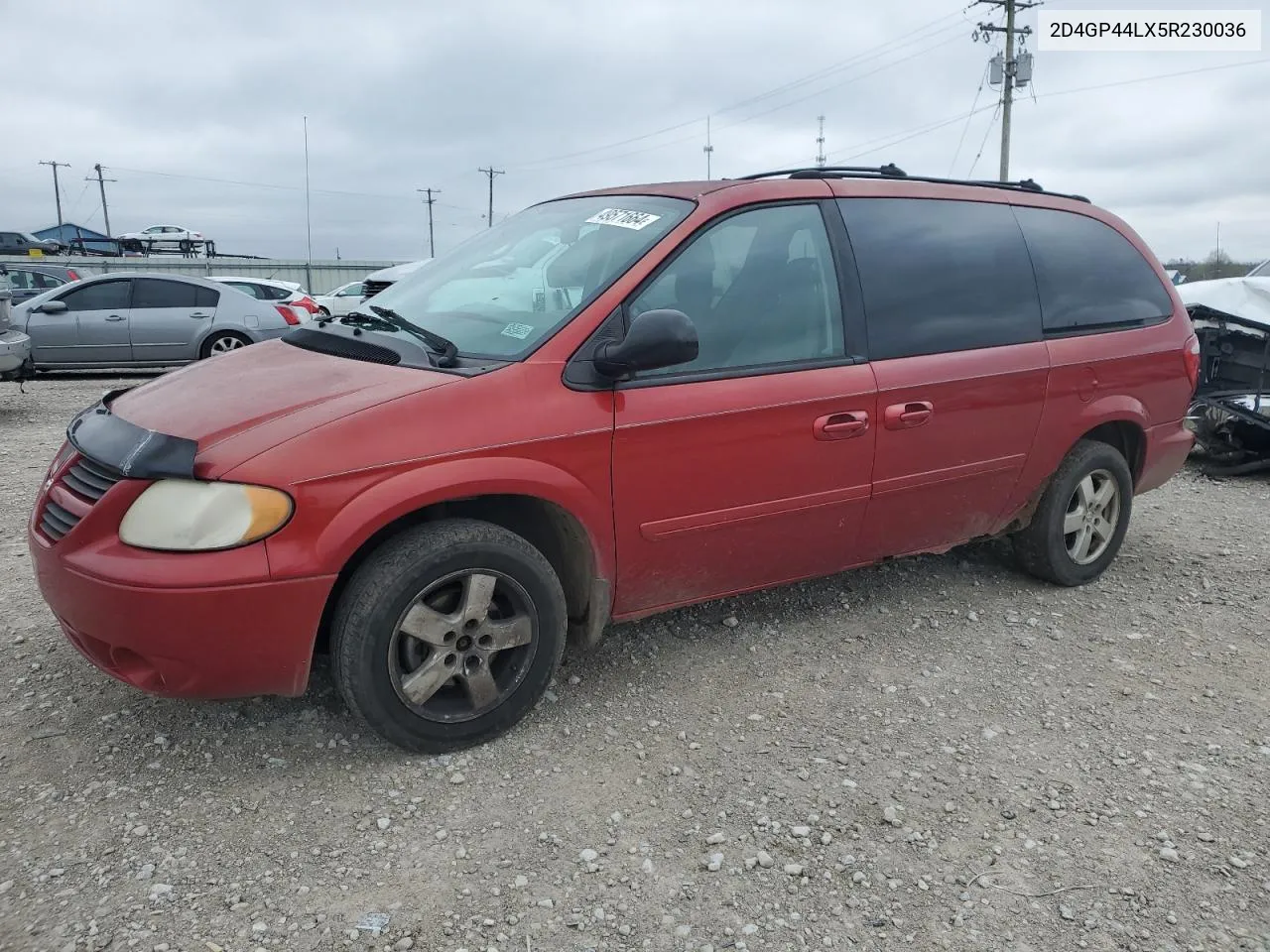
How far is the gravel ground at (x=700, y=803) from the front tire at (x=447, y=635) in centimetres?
15

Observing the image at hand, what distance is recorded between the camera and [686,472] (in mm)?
3100

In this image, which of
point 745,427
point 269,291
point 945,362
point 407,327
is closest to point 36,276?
point 269,291

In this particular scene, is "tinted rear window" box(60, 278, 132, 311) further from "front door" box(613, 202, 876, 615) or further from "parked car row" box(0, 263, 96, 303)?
"front door" box(613, 202, 876, 615)

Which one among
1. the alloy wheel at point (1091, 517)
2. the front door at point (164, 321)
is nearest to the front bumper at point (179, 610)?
the alloy wheel at point (1091, 517)

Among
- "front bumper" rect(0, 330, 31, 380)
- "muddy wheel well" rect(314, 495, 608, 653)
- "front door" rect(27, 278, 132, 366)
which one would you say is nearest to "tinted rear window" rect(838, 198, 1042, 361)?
"muddy wheel well" rect(314, 495, 608, 653)

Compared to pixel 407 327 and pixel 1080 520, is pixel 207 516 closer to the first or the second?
pixel 407 327

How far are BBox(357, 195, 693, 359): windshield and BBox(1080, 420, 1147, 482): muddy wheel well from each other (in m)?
2.38

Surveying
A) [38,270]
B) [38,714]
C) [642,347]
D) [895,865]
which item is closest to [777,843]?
[895,865]

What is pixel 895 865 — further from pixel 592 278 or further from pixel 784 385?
pixel 592 278

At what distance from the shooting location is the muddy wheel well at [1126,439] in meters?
4.38

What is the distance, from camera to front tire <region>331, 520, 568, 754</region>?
2668 millimetres

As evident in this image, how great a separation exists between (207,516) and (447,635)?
0.74m

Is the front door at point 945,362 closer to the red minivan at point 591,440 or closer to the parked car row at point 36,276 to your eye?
the red minivan at point 591,440

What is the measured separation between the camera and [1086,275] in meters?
4.20
